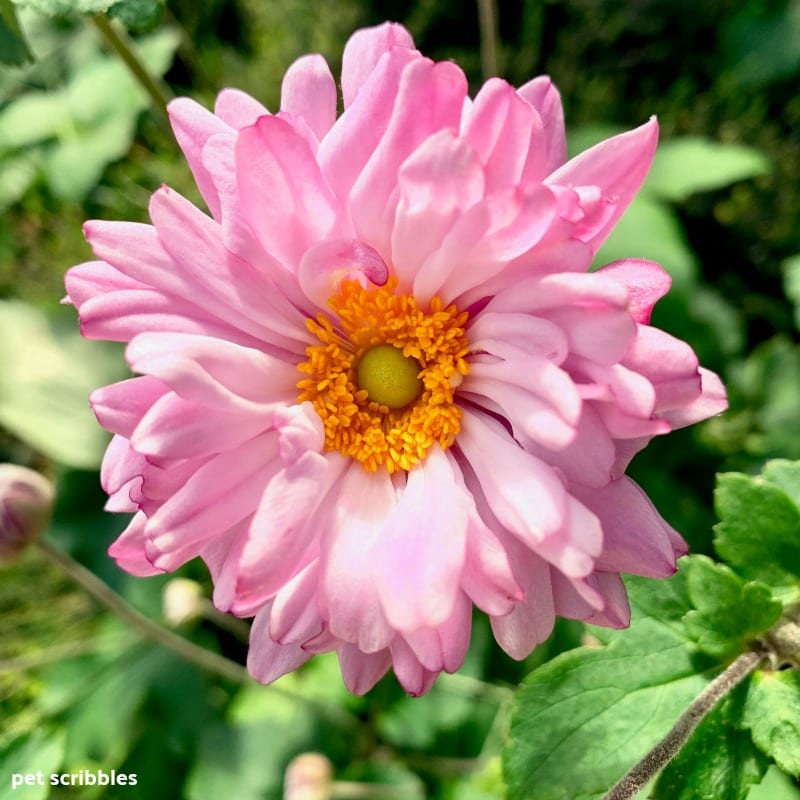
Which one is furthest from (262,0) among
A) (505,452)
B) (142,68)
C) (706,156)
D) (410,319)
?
(505,452)

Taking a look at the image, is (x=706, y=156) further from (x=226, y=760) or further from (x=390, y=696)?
(x=226, y=760)

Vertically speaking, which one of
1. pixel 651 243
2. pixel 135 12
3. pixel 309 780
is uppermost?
pixel 135 12

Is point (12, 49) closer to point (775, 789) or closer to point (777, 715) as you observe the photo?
point (777, 715)

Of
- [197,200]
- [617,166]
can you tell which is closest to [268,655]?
[617,166]

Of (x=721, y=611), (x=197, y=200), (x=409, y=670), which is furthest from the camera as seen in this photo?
(x=197, y=200)

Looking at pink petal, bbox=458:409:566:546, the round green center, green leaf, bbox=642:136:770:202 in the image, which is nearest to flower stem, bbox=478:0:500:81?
green leaf, bbox=642:136:770:202

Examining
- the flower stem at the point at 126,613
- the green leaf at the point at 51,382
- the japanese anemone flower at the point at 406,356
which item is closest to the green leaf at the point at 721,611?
the japanese anemone flower at the point at 406,356

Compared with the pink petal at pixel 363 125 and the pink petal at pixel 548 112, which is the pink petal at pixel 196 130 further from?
the pink petal at pixel 548 112
